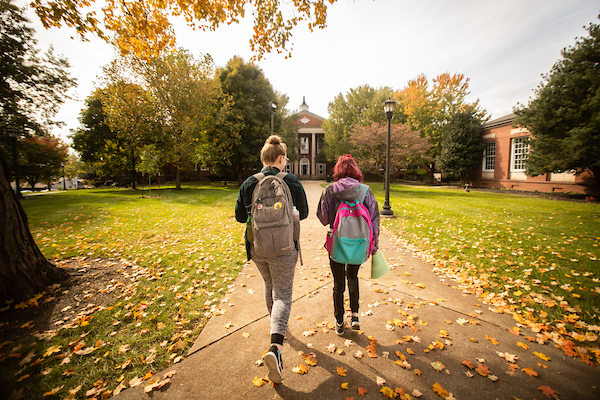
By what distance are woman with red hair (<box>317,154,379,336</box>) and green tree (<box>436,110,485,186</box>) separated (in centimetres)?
2674

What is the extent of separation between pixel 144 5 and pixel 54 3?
140 cm

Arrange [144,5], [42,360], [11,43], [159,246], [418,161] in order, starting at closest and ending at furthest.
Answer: [42,360]
[144,5]
[159,246]
[11,43]
[418,161]

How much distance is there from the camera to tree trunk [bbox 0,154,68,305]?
3094mm

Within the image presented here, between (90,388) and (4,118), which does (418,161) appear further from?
(4,118)

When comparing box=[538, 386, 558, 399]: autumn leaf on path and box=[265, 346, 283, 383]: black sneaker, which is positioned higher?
box=[265, 346, 283, 383]: black sneaker

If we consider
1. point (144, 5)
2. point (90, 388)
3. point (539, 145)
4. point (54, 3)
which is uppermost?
point (144, 5)

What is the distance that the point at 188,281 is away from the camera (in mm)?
4328

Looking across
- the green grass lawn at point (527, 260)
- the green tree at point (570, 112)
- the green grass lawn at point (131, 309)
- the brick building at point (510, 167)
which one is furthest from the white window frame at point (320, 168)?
the green grass lawn at point (131, 309)

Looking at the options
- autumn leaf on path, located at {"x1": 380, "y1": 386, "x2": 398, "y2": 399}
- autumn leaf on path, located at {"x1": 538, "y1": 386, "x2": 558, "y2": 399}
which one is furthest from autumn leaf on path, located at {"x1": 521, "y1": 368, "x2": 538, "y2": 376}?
autumn leaf on path, located at {"x1": 380, "y1": 386, "x2": 398, "y2": 399}

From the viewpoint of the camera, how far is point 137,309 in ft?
11.1

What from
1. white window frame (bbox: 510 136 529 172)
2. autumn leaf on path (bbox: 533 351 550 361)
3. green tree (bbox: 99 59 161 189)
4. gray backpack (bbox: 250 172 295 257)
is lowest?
autumn leaf on path (bbox: 533 351 550 361)

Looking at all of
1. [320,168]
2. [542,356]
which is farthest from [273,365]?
[320,168]

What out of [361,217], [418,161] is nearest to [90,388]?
[361,217]

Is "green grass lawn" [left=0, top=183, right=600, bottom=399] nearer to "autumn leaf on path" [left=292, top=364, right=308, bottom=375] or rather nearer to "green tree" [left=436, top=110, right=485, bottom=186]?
"autumn leaf on path" [left=292, top=364, right=308, bottom=375]
